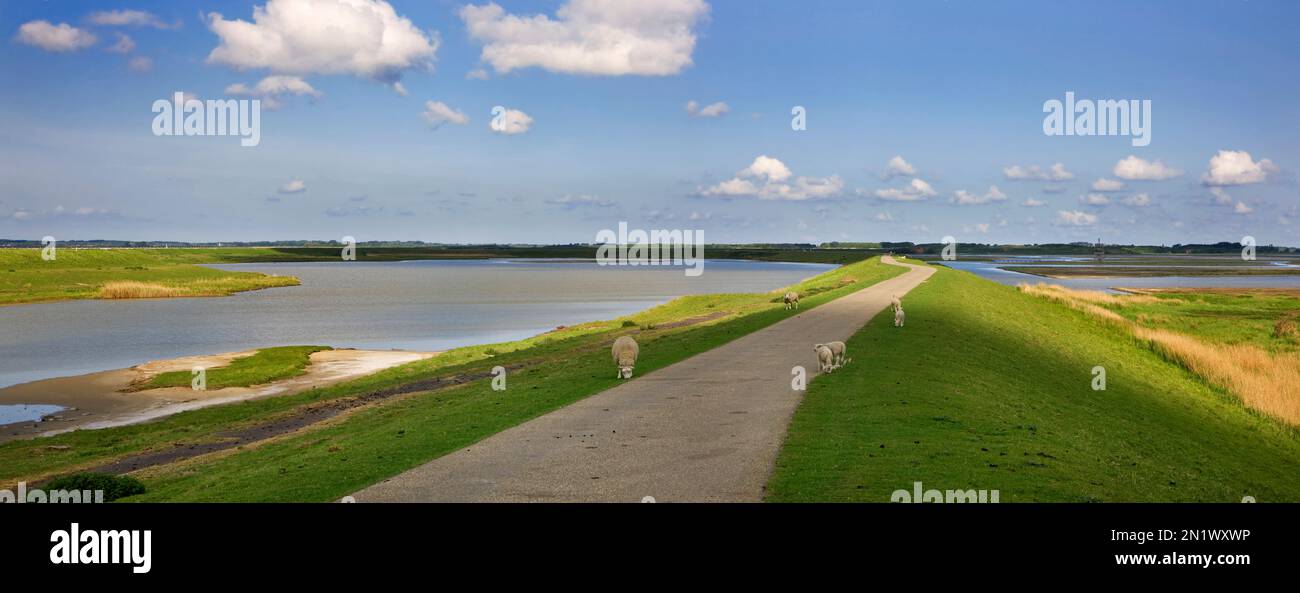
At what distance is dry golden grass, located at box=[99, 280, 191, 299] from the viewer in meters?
113

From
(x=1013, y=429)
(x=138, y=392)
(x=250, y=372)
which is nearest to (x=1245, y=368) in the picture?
(x=1013, y=429)

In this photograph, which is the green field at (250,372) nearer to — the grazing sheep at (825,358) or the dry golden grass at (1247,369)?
the grazing sheep at (825,358)

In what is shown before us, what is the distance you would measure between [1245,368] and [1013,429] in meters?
30.1

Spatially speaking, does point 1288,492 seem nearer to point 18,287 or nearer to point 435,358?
point 435,358

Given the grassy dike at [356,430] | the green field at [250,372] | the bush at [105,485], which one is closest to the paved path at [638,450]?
the grassy dike at [356,430]

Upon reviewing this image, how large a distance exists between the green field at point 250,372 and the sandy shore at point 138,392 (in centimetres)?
79

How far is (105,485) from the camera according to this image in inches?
652

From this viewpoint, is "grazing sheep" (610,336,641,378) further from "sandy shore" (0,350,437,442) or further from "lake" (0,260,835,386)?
"lake" (0,260,835,386)

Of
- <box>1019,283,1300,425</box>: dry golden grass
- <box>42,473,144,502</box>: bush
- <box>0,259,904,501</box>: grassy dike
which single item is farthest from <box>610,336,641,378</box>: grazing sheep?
<box>1019,283,1300,425</box>: dry golden grass

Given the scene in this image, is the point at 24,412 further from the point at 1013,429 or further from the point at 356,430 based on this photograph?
the point at 1013,429

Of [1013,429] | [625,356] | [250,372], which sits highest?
[625,356]
